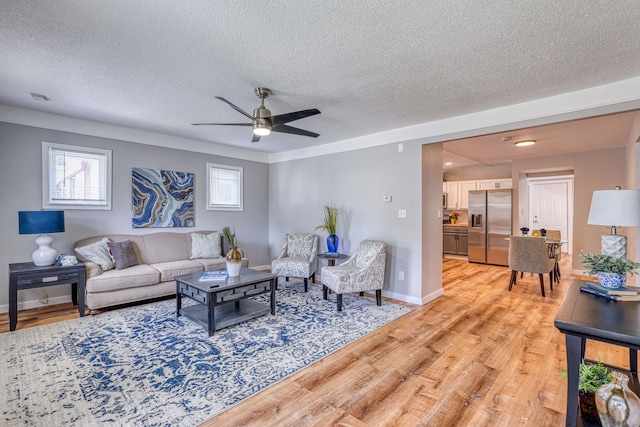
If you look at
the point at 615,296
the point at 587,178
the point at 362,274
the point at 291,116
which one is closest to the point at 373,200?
the point at 362,274

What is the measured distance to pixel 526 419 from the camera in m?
1.87

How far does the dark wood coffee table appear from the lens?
3084 mm

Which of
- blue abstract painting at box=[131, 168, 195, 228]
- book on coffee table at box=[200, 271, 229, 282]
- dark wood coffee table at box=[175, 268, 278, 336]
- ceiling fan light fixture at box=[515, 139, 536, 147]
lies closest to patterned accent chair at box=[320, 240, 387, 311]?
dark wood coffee table at box=[175, 268, 278, 336]

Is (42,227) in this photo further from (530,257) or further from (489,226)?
(489,226)

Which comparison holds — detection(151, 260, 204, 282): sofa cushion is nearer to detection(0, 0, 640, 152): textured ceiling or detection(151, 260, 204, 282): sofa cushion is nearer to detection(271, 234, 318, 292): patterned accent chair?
detection(271, 234, 318, 292): patterned accent chair

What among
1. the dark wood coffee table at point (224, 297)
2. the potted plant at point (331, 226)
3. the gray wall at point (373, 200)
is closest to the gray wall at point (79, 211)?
the gray wall at point (373, 200)

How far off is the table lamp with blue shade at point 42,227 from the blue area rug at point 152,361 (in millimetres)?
776

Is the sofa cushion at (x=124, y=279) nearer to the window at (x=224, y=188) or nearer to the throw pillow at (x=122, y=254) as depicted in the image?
the throw pillow at (x=122, y=254)

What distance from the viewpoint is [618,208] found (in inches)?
74.3

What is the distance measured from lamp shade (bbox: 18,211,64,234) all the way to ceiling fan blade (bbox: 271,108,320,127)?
2790 millimetres

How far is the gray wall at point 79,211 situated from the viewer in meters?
3.70

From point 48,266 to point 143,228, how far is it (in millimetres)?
1395

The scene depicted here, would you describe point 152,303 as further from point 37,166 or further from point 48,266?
point 37,166

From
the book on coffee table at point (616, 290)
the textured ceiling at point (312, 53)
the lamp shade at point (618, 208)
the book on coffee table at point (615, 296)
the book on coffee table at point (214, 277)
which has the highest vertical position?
the textured ceiling at point (312, 53)
